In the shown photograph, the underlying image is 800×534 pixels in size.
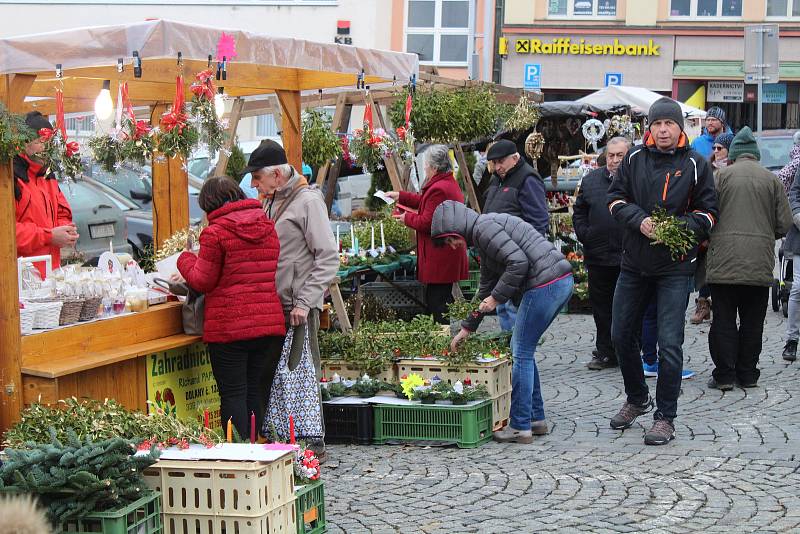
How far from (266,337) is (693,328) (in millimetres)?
6347

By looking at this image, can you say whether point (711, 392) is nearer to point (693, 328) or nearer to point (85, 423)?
point (693, 328)

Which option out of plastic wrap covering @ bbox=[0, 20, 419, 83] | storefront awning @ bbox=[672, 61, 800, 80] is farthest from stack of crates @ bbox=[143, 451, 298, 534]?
storefront awning @ bbox=[672, 61, 800, 80]

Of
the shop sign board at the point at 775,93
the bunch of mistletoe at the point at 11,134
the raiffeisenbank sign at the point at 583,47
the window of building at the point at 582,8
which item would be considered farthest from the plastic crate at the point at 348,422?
the shop sign board at the point at 775,93

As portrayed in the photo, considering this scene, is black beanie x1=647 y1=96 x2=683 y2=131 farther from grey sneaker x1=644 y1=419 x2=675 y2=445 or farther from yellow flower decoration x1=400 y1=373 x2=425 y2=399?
yellow flower decoration x1=400 y1=373 x2=425 y2=399

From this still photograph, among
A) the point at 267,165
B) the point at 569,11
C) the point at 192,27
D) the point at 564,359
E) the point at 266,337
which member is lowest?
the point at 564,359

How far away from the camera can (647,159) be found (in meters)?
7.25

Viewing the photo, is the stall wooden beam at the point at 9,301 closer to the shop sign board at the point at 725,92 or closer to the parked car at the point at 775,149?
the parked car at the point at 775,149

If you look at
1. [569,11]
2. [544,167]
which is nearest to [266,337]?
[544,167]

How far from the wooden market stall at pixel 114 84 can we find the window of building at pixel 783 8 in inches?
977

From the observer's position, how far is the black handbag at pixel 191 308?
686 cm

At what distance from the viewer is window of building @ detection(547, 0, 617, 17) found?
31.2 metres

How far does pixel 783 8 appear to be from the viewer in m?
30.9

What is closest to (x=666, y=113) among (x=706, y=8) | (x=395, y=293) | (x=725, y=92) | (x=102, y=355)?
(x=102, y=355)

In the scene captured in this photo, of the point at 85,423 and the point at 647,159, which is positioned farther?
the point at 647,159
